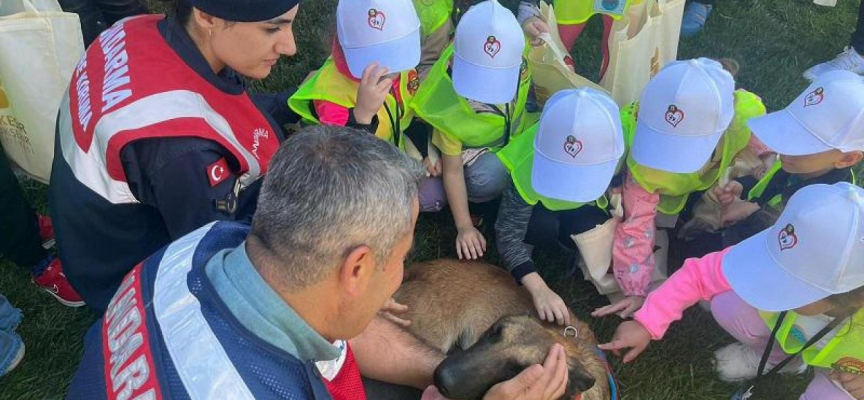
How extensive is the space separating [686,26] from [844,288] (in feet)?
10.6

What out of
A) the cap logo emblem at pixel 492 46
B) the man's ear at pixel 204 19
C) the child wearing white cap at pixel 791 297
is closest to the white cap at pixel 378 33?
the cap logo emblem at pixel 492 46

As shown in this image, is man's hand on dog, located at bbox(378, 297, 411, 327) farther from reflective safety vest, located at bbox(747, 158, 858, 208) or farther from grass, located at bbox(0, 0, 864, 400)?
reflective safety vest, located at bbox(747, 158, 858, 208)

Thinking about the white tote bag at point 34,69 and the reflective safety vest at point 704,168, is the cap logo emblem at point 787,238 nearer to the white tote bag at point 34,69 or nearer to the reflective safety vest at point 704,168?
the reflective safety vest at point 704,168

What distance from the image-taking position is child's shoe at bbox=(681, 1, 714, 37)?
17.8 feet

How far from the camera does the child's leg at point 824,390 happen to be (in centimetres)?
305

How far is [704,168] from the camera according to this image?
11.6ft

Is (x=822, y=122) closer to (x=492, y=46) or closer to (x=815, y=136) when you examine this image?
(x=815, y=136)

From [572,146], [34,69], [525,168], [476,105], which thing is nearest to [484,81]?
[476,105]

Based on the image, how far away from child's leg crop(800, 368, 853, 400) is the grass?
43cm

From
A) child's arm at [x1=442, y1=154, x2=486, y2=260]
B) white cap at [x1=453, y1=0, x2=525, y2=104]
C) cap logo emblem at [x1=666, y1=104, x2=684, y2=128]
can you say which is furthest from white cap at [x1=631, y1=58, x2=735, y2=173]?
child's arm at [x1=442, y1=154, x2=486, y2=260]

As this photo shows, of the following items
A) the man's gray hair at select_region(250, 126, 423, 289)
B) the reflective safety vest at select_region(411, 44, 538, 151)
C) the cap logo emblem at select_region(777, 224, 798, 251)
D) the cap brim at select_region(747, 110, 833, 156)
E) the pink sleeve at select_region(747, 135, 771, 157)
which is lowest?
the pink sleeve at select_region(747, 135, 771, 157)

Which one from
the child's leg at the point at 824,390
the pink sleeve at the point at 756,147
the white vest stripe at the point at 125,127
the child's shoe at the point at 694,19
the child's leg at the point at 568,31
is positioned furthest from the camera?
the child's shoe at the point at 694,19

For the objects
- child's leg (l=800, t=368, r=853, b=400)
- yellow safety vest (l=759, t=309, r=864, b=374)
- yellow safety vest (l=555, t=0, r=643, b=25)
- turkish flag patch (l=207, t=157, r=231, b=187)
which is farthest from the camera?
yellow safety vest (l=555, t=0, r=643, b=25)

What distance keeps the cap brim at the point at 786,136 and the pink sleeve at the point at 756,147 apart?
29 centimetres
